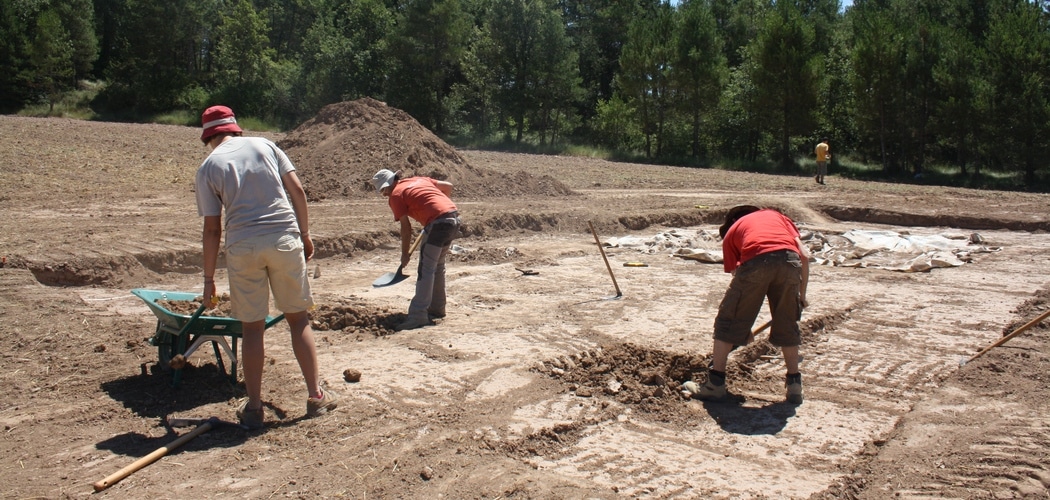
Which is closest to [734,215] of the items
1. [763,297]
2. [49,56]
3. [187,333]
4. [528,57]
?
Answer: [763,297]

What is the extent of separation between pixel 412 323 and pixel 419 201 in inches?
45.4

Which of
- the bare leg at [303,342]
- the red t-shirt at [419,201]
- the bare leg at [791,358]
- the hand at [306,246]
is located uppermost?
the red t-shirt at [419,201]

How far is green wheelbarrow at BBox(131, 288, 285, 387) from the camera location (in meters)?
5.09

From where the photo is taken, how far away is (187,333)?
5.17 metres

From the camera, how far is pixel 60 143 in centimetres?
2045

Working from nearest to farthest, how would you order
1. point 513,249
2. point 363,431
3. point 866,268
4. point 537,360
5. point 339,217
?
point 363,431
point 537,360
point 866,268
point 513,249
point 339,217

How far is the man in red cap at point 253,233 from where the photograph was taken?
4574mm

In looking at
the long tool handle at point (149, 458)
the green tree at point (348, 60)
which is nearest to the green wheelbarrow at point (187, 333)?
the long tool handle at point (149, 458)

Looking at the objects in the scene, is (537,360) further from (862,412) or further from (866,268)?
(866,268)

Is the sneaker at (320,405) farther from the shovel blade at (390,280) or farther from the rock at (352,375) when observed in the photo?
the shovel blade at (390,280)

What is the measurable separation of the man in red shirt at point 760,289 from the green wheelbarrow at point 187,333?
301 cm

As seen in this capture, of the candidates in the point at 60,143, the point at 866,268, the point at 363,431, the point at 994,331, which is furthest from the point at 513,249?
the point at 60,143

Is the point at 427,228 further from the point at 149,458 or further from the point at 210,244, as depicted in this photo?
the point at 149,458

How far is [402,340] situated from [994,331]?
222 inches
